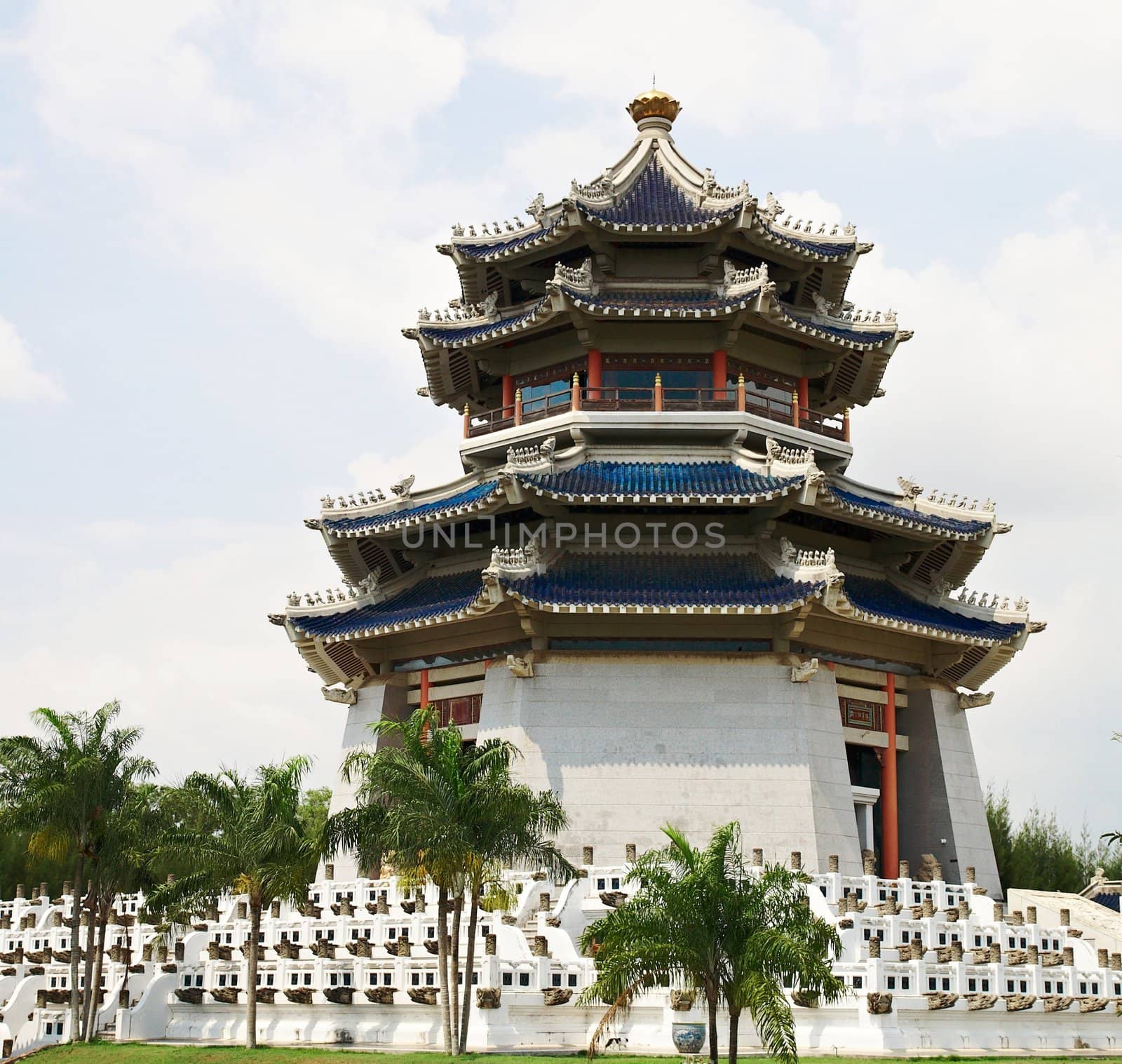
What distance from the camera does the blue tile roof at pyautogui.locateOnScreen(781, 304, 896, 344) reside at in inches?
1444

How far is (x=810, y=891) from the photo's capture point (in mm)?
25047

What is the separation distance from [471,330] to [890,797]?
51.1ft

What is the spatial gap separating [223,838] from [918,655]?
59.3 ft

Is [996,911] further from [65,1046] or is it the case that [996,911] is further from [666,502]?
[65,1046]

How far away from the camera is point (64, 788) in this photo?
86.3ft

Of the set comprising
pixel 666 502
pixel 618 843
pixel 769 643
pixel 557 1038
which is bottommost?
pixel 557 1038

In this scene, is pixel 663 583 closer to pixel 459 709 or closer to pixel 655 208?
pixel 459 709

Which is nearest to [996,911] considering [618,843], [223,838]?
[618,843]

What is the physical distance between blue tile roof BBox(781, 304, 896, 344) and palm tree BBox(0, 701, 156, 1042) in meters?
19.6

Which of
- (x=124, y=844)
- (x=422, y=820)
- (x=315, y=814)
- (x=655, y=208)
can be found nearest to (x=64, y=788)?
(x=124, y=844)

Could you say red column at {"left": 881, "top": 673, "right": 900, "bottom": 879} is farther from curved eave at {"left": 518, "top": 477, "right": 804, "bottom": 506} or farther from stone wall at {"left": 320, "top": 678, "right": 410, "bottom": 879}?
stone wall at {"left": 320, "top": 678, "right": 410, "bottom": 879}

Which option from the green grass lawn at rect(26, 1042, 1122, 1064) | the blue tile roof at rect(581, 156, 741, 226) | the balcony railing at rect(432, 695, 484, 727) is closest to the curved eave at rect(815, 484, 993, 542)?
the blue tile roof at rect(581, 156, 741, 226)

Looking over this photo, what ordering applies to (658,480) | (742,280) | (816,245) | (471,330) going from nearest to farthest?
(658,480), (742,280), (471,330), (816,245)

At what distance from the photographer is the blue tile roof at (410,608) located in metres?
33.5
